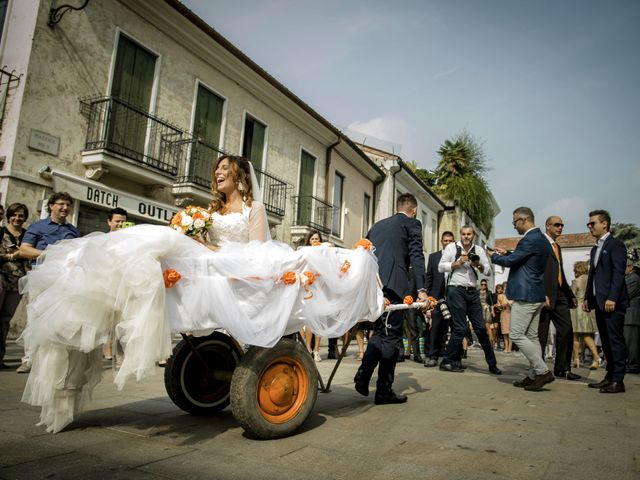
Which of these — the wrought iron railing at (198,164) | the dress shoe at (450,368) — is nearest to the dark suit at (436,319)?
the dress shoe at (450,368)

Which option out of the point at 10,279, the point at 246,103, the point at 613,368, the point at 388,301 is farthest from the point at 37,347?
the point at 246,103

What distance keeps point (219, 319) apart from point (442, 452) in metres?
1.56

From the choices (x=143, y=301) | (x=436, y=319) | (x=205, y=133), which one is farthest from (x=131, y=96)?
(x=143, y=301)

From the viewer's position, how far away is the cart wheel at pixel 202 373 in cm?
360

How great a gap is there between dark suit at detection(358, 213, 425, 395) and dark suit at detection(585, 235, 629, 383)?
262cm

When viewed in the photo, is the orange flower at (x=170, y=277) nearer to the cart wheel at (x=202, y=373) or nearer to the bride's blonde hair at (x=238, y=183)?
the cart wheel at (x=202, y=373)

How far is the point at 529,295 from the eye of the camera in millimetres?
5590

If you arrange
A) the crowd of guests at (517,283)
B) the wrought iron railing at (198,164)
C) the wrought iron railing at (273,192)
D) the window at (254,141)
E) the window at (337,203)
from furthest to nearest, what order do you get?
the window at (337,203) → the wrought iron railing at (273,192) → the window at (254,141) → the wrought iron railing at (198,164) → the crowd of guests at (517,283)

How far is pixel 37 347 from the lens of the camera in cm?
275

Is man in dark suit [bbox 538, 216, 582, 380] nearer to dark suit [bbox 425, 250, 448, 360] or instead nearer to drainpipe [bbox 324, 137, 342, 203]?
dark suit [bbox 425, 250, 448, 360]

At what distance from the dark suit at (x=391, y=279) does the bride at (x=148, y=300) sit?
115 centimetres

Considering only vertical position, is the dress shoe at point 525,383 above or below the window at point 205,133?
below

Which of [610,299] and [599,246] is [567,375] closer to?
[610,299]

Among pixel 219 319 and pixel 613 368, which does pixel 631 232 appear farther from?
pixel 219 319
